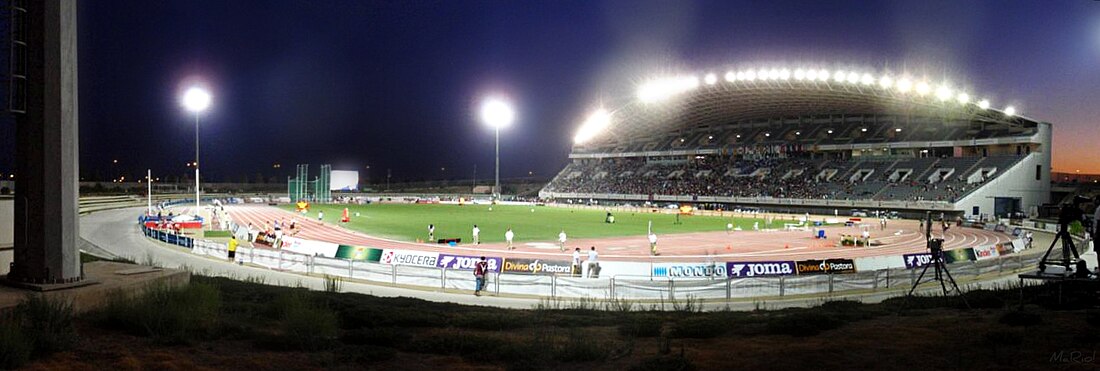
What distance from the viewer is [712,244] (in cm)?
3900

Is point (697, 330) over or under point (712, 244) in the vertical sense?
over

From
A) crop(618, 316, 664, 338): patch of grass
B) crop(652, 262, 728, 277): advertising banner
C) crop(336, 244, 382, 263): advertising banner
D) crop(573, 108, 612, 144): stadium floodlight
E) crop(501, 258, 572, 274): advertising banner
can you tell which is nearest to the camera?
crop(618, 316, 664, 338): patch of grass

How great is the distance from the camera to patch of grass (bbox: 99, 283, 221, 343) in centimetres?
792

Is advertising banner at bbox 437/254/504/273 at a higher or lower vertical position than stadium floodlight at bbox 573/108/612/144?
lower

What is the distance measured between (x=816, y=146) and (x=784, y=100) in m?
11.2

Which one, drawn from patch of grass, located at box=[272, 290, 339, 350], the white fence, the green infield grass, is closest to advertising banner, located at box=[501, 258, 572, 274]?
the white fence

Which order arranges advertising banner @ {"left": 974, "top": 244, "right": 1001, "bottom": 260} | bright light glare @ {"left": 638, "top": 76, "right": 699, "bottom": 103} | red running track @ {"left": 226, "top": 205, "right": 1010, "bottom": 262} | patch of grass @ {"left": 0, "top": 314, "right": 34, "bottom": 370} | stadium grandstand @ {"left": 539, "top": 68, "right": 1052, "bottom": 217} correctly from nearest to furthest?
patch of grass @ {"left": 0, "top": 314, "right": 34, "bottom": 370}
advertising banner @ {"left": 974, "top": 244, "right": 1001, "bottom": 260}
red running track @ {"left": 226, "top": 205, "right": 1010, "bottom": 262}
stadium grandstand @ {"left": 539, "top": 68, "right": 1052, "bottom": 217}
bright light glare @ {"left": 638, "top": 76, "right": 699, "bottom": 103}

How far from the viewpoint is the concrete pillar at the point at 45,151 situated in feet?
31.6

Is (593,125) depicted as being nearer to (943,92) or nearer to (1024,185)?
(943,92)

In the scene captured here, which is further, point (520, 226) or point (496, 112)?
point (496, 112)

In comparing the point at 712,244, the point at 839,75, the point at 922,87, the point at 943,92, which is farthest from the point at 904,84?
the point at 712,244

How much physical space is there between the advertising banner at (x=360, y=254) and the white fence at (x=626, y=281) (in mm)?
1627

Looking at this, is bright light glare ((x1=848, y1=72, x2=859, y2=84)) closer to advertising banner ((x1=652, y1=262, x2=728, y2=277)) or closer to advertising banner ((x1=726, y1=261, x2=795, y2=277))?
advertising banner ((x1=726, y1=261, x2=795, y2=277))

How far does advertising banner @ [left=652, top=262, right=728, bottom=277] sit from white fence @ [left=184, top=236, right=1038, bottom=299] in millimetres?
217
